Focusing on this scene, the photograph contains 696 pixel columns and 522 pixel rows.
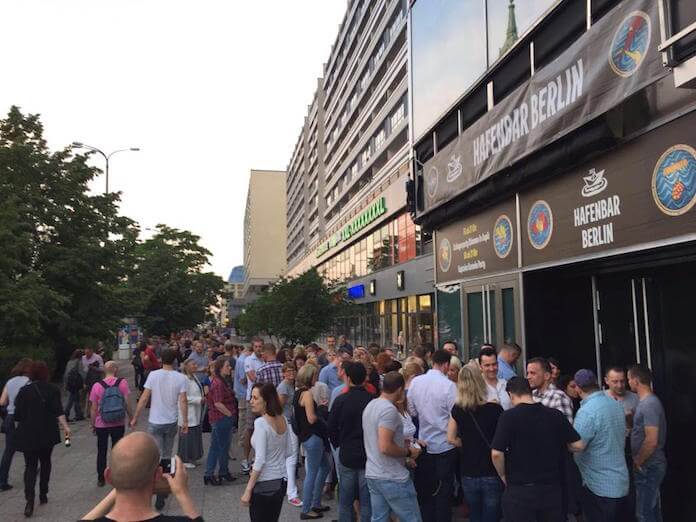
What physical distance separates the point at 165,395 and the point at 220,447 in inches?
54.0

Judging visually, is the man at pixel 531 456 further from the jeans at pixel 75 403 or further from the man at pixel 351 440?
the jeans at pixel 75 403

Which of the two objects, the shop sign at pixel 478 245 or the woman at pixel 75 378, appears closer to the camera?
the shop sign at pixel 478 245

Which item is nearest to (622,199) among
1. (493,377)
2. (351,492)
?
(493,377)

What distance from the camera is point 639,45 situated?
5012 mm

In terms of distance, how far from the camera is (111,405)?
7746 mm

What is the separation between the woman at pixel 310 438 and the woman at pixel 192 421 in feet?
7.42

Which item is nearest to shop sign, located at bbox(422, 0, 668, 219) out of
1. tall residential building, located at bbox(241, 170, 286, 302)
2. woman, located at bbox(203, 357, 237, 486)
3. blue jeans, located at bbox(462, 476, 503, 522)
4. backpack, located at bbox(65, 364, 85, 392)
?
blue jeans, located at bbox(462, 476, 503, 522)

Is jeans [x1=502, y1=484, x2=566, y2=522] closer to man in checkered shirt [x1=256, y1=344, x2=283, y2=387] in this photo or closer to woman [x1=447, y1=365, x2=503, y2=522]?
woman [x1=447, y1=365, x2=503, y2=522]

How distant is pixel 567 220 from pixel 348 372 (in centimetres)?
347

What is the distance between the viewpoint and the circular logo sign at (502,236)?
8.40 meters

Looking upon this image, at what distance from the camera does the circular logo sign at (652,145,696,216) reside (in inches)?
188

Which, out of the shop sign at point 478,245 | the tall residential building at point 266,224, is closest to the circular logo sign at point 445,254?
the shop sign at point 478,245

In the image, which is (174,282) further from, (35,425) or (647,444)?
(647,444)

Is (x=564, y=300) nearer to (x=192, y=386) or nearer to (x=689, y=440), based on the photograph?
(x=689, y=440)
